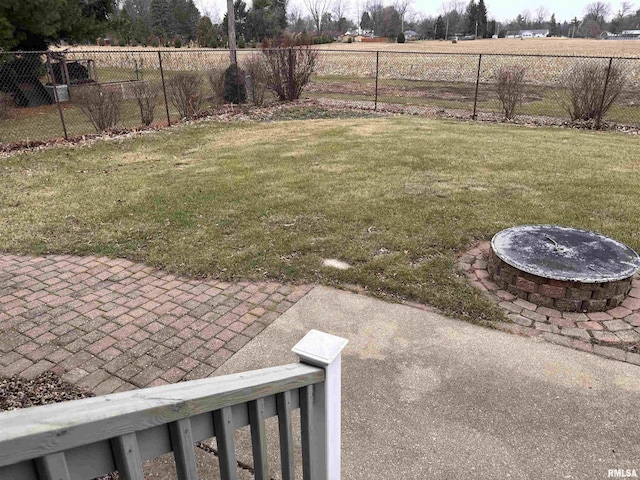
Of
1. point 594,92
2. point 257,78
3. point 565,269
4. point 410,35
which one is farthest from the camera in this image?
point 410,35

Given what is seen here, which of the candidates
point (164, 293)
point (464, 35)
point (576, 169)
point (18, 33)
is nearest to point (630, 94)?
point (576, 169)

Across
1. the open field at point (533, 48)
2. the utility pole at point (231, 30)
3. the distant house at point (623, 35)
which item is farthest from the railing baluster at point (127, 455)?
the distant house at point (623, 35)

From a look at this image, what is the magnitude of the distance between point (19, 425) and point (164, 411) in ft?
0.97

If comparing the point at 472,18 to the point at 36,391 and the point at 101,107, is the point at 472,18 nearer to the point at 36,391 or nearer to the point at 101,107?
the point at 101,107

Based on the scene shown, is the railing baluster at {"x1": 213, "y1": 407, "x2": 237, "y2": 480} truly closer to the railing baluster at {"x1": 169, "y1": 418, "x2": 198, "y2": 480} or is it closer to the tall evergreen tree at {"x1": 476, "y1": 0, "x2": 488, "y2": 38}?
the railing baluster at {"x1": 169, "y1": 418, "x2": 198, "y2": 480}

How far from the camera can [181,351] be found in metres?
3.17

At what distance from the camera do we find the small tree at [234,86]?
15.0 metres

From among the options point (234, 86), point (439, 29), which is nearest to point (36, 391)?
point (234, 86)

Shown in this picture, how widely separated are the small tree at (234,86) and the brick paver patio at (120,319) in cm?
1169

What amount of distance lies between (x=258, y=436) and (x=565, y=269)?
10.6 feet

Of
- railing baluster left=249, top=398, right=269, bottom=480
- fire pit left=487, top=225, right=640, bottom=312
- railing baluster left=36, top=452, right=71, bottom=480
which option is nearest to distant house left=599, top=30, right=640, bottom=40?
fire pit left=487, top=225, right=640, bottom=312

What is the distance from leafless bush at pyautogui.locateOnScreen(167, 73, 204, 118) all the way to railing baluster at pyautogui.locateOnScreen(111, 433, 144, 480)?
40.9 ft

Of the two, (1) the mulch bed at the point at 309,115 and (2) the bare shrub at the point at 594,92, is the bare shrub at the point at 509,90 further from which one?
(2) the bare shrub at the point at 594,92

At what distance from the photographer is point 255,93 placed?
15.0 meters
